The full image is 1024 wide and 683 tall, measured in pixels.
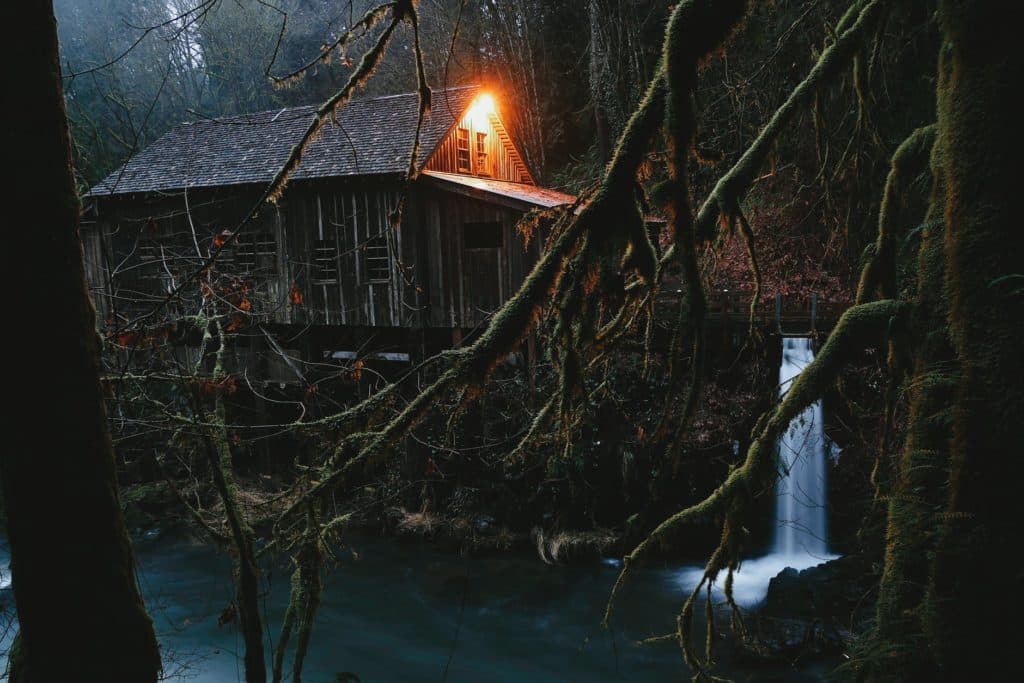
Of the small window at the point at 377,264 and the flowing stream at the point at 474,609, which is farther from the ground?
the small window at the point at 377,264

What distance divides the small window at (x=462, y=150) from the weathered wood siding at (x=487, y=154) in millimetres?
22

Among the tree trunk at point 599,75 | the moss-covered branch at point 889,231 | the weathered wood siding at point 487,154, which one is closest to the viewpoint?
the moss-covered branch at point 889,231

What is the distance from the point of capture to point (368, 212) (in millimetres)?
15180

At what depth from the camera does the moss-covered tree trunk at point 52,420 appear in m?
2.38

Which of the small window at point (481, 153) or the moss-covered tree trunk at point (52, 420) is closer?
the moss-covered tree trunk at point (52, 420)

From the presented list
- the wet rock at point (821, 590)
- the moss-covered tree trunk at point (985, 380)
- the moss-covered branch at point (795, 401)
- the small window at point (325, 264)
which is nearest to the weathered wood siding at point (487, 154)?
the small window at point (325, 264)

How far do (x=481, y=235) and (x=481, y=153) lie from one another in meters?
3.12

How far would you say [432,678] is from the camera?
9844 millimetres

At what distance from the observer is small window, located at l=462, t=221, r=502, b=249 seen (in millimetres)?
14367

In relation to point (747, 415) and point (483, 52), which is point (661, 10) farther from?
point (747, 415)

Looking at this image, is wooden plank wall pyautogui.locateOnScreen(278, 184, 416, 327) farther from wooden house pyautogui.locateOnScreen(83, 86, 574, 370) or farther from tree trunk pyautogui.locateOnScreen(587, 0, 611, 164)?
tree trunk pyautogui.locateOnScreen(587, 0, 611, 164)

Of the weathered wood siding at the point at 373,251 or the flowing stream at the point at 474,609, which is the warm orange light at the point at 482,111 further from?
the flowing stream at the point at 474,609

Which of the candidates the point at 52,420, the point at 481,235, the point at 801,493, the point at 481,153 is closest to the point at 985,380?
the point at 52,420

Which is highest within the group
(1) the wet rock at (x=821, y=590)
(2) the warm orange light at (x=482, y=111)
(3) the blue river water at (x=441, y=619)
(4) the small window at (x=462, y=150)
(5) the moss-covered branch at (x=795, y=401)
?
(2) the warm orange light at (x=482, y=111)
